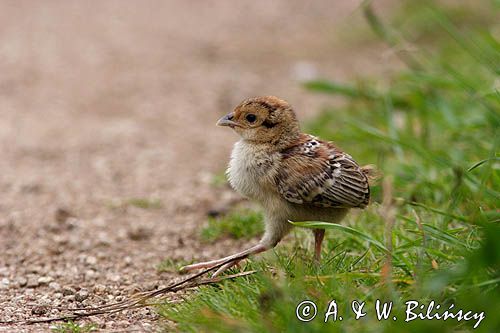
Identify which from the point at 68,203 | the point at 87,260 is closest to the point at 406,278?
the point at 87,260

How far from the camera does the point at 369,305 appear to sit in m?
3.25

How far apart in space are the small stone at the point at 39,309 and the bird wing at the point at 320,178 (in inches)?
49.9

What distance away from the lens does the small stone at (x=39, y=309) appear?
3795mm

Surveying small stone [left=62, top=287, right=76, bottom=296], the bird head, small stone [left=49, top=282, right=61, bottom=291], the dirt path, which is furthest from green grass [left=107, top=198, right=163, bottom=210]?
the bird head

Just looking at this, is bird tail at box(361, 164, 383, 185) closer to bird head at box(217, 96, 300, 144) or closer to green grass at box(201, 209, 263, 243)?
bird head at box(217, 96, 300, 144)

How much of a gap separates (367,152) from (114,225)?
6.90 ft

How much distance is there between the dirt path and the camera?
470 cm

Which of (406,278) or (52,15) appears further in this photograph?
(52,15)

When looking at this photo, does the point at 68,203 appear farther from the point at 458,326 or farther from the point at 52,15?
the point at 52,15

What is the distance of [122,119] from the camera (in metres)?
7.76

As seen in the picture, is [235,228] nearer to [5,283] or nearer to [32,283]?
[32,283]

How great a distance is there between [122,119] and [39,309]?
411 cm

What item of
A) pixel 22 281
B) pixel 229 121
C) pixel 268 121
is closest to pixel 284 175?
pixel 268 121

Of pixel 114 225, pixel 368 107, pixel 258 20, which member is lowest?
pixel 114 225
